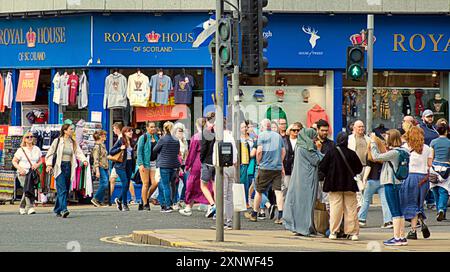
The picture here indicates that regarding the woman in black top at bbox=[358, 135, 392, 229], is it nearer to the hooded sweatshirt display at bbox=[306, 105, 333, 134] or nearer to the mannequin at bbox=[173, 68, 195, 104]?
the hooded sweatshirt display at bbox=[306, 105, 333, 134]

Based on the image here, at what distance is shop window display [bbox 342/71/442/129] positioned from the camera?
31234 mm

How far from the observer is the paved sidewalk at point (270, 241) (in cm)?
1744

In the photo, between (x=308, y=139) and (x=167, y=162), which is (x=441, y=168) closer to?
(x=308, y=139)

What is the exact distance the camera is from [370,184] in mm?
22250

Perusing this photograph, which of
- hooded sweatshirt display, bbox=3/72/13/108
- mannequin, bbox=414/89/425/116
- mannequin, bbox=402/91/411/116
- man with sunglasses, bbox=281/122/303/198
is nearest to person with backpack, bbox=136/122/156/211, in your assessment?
man with sunglasses, bbox=281/122/303/198

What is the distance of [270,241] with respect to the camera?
1852 cm

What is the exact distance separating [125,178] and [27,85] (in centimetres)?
697

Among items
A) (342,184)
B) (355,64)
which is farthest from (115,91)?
(342,184)

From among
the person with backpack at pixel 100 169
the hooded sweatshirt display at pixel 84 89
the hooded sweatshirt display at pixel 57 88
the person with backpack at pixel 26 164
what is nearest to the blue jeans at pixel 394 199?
the person with backpack at pixel 26 164

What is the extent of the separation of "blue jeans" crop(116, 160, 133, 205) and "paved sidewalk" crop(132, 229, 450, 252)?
18.5ft

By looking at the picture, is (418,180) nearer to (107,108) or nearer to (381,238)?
(381,238)

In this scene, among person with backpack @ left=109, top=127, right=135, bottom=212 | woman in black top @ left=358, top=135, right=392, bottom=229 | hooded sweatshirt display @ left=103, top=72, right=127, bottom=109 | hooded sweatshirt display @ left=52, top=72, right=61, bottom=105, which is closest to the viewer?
woman in black top @ left=358, top=135, right=392, bottom=229

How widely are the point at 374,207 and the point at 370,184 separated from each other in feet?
15.8
